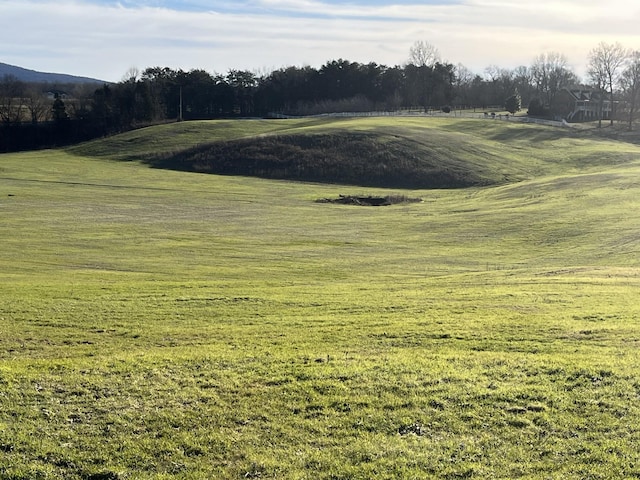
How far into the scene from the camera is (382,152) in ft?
295

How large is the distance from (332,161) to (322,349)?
74021 millimetres

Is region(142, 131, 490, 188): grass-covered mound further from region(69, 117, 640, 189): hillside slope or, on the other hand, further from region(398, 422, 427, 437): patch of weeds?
region(398, 422, 427, 437): patch of weeds

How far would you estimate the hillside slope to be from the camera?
82688 mm

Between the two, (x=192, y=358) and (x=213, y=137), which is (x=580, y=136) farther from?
(x=192, y=358)

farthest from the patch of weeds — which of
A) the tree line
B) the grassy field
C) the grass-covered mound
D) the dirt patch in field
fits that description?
the tree line

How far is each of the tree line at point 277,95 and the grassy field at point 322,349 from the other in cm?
→ 9510

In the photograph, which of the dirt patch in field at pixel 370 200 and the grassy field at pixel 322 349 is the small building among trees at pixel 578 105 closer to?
the dirt patch in field at pixel 370 200

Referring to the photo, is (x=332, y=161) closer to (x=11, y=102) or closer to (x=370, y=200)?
(x=370, y=200)

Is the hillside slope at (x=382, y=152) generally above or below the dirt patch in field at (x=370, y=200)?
above

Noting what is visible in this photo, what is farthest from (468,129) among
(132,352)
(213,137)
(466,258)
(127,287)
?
(132,352)

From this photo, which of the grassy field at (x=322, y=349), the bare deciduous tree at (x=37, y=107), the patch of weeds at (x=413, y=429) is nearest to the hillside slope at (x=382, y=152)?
the bare deciduous tree at (x=37, y=107)

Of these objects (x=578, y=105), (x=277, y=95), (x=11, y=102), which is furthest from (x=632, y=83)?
(x=11, y=102)

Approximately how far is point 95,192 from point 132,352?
5380 centimetres

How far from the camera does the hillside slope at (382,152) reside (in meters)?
82.7
